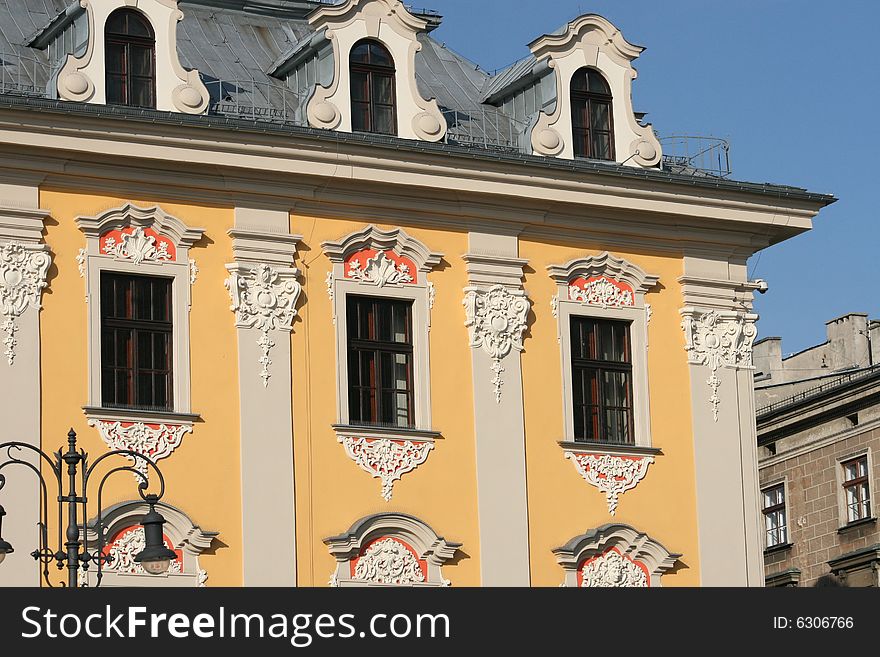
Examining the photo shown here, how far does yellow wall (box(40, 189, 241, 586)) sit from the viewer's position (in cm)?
2809

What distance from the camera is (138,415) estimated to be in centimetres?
2833

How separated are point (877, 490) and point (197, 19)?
20.4 m

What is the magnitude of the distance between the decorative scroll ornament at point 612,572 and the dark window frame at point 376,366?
10.1 feet

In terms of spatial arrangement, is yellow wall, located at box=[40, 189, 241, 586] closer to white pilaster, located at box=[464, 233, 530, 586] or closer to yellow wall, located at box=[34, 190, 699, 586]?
yellow wall, located at box=[34, 190, 699, 586]

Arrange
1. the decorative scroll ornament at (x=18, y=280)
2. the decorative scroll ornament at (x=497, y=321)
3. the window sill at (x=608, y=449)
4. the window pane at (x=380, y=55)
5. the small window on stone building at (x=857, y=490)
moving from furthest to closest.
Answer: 1. the small window on stone building at (x=857, y=490)
2. the window pane at (x=380, y=55)
3. the window sill at (x=608, y=449)
4. the decorative scroll ornament at (x=497, y=321)
5. the decorative scroll ornament at (x=18, y=280)

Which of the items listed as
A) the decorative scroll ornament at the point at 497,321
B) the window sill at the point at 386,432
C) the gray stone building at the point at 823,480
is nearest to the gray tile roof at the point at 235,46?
the decorative scroll ornament at the point at 497,321

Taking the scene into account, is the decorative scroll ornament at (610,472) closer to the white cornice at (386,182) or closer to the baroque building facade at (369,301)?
the baroque building facade at (369,301)

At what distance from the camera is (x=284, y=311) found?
2956 centimetres

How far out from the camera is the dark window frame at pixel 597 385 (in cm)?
3123

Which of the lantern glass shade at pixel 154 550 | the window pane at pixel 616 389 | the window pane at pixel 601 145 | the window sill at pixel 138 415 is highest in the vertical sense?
the window pane at pixel 601 145

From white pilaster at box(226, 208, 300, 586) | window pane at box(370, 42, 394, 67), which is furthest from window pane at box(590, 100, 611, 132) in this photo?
white pilaster at box(226, 208, 300, 586)

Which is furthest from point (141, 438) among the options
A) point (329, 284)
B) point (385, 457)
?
point (329, 284)

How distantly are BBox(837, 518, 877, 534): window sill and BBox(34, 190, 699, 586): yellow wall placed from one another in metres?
16.0
